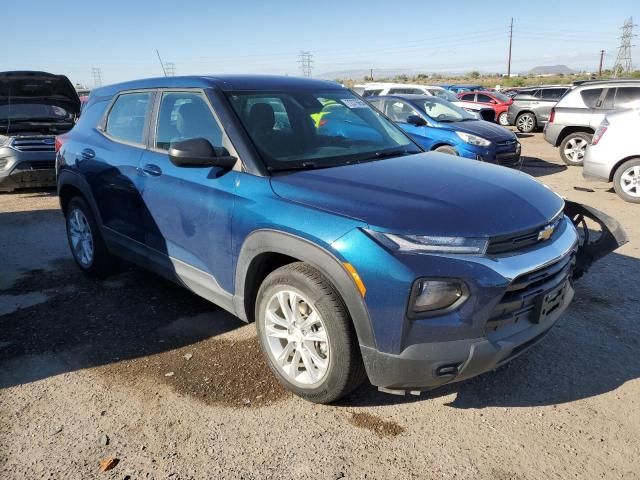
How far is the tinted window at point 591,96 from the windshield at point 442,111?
9.08 ft

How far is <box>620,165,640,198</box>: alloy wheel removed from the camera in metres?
7.71

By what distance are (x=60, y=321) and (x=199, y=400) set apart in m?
1.72

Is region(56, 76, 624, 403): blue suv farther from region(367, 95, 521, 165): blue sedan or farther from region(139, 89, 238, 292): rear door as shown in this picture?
region(367, 95, 521, 165): blue sedan

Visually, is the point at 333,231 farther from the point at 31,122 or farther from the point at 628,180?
the point at 31,122

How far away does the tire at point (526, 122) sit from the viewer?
61.7ft

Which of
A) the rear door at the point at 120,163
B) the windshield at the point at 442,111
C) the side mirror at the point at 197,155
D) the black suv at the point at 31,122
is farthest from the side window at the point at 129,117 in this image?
the windshield at the point at 442,111

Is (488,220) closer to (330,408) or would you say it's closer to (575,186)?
(330,408)

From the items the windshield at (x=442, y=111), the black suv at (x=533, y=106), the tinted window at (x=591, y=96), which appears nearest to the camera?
the windshield at (x=442, y=111)

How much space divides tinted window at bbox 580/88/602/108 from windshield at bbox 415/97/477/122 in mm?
2767

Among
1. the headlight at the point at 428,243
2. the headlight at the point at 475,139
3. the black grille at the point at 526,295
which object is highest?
the headlight at the point at 428,243

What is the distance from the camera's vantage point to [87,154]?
14.9 ft

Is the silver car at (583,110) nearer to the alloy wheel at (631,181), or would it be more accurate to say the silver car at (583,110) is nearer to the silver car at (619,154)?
the silver car at (619,154)

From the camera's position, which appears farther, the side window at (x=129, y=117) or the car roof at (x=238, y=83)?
the side window at (x=129, y=117)

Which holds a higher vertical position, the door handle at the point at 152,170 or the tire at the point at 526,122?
the door handle at the point at 152,170
